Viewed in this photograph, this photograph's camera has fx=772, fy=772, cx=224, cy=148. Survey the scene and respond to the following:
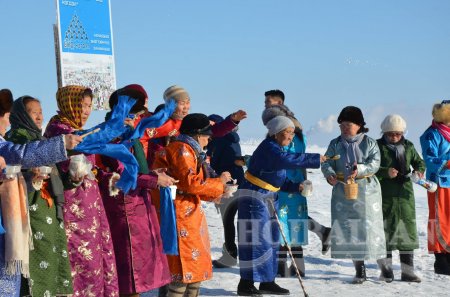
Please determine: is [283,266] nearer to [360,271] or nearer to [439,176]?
[360,271]

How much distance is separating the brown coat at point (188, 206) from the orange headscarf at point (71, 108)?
866mm

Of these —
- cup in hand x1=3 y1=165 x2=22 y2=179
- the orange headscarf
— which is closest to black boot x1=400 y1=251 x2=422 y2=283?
the orange headscarf

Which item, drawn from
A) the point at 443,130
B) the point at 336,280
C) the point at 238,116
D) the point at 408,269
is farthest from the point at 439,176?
the point at 238,116

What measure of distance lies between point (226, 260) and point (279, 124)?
2454 mm

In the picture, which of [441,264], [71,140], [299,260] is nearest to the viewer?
[71,140]

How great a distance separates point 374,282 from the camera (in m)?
8.23

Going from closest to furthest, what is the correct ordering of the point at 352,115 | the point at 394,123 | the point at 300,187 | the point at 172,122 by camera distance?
the point at 172,122, the point at 300,187, the point at 352,115, the point at 394,123

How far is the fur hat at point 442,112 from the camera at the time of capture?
891 centimetres

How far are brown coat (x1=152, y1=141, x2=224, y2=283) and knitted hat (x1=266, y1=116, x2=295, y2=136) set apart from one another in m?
1.28

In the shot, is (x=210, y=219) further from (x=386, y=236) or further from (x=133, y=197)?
(x=133, y=197)

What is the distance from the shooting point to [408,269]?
332 inches

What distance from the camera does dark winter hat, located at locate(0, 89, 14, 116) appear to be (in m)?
4.65

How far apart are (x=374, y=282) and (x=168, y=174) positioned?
318cm

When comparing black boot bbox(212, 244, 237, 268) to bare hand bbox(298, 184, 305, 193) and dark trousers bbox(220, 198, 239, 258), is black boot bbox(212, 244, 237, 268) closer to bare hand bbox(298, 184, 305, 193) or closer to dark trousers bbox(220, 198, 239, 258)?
dark trousers bbox(220, 198, 239, 258)
